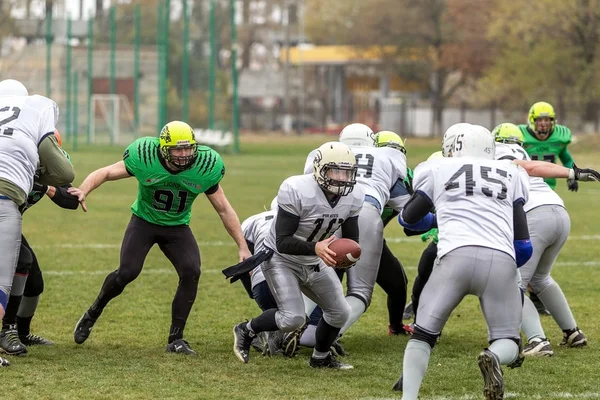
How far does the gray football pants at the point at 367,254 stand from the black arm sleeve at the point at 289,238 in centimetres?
91

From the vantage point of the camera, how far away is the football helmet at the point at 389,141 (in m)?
8.02

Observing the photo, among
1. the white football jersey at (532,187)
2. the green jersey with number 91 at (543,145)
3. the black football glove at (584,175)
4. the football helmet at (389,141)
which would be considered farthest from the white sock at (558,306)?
the green jersey with number 91 at (543,145)

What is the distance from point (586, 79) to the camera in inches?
1674

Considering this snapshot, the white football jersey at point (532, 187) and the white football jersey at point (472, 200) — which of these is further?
the white football jersey at point (532, 187)

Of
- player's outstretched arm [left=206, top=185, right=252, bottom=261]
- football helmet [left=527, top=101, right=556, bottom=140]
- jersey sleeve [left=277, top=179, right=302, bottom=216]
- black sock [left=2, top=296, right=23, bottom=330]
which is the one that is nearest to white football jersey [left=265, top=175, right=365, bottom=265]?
jersey sleeve [left=277, top=179, right=302, bottom=216]

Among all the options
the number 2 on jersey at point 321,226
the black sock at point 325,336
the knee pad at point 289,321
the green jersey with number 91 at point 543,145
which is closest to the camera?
the number 2 on jersey at point 321,226

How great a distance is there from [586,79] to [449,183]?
3870 centimetres

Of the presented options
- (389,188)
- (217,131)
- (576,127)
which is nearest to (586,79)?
(576,127)

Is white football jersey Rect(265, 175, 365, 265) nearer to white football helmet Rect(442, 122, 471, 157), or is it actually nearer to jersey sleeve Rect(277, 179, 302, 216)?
jersey sleeve Rect(277, 179, 302, 216)

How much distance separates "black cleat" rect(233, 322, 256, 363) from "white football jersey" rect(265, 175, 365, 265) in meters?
0.69

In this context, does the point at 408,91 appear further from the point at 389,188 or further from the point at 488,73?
the point at 389,188

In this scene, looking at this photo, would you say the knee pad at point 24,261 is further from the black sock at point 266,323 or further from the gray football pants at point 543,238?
the gray football pants at point 543,238

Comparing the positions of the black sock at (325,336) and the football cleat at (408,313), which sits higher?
the black sock at (325,336)

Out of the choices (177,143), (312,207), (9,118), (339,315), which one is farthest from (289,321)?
(9,118)
